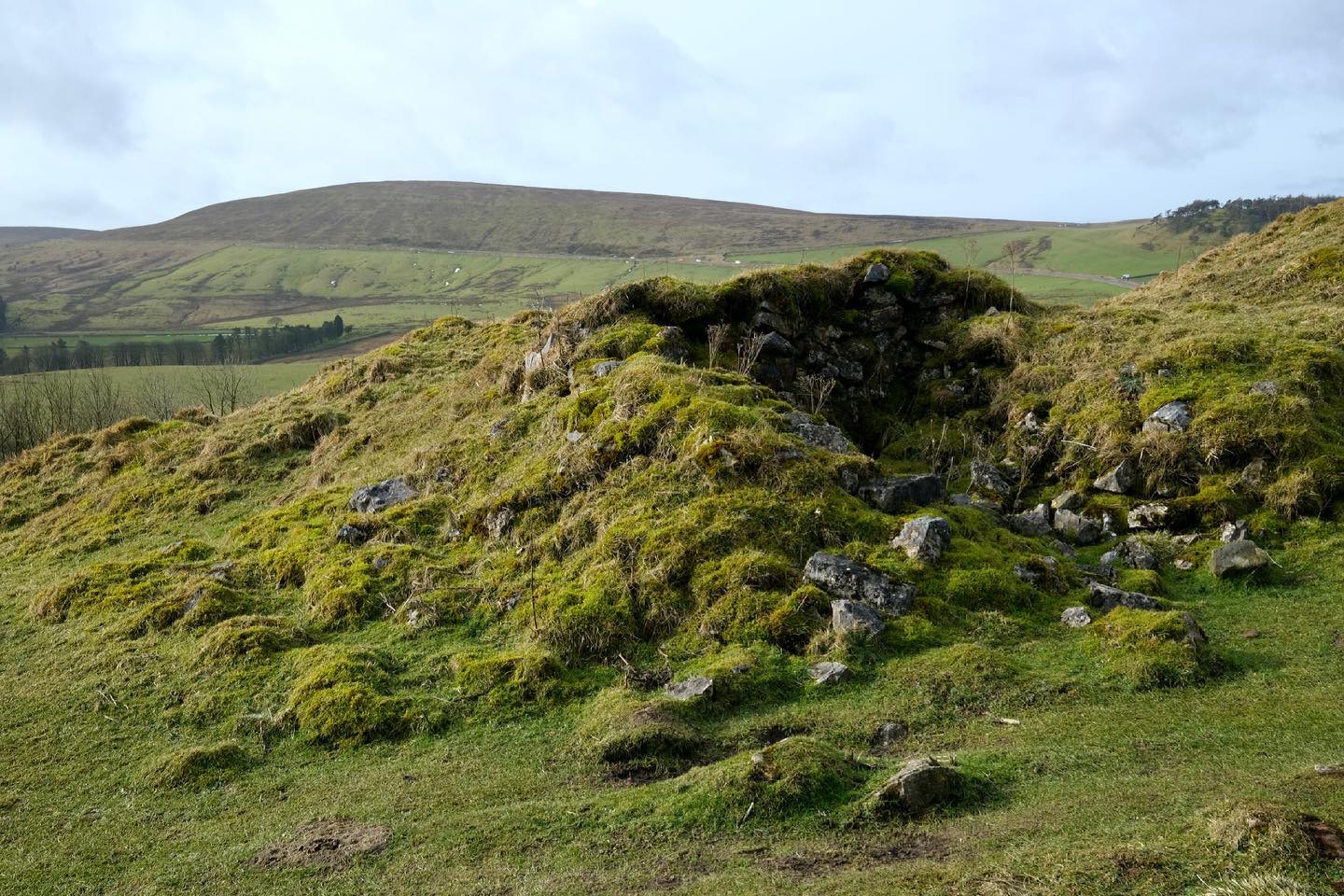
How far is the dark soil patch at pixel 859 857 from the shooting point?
8.93m

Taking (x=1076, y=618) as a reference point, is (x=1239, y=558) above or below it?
above

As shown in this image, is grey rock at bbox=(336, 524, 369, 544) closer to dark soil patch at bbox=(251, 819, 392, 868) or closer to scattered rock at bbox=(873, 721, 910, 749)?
dark soil patch at bbox=(251, 819, 392, 868)

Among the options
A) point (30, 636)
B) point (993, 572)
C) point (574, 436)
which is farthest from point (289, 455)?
point (993, 572)

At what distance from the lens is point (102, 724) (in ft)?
49.1

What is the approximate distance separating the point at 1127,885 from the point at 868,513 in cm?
1047

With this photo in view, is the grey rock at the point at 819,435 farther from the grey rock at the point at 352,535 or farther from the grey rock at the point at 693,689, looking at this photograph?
the grey rock at the point at 352,535

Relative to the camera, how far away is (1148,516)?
61.8ft

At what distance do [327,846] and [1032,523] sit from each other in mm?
15201

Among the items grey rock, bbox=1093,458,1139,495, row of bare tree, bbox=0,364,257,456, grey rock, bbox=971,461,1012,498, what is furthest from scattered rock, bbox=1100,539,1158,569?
row of bare tree, bbox=0,364,257,456

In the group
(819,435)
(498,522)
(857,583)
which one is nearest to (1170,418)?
(819,435)

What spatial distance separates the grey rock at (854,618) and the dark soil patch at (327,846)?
7650 millimetres

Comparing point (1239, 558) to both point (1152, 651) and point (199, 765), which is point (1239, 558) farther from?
point (199, 765)

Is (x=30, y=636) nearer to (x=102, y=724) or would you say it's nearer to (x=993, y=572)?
(x=102, y=724)

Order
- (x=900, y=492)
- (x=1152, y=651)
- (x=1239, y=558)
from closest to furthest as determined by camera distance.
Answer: (x=1152, y=651), (x=1239, y=558), (x=900, y=492)
